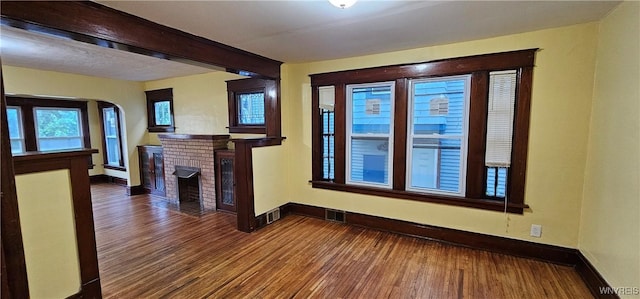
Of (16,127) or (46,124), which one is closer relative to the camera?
(16,127)

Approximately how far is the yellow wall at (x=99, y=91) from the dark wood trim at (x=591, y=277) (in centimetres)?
710

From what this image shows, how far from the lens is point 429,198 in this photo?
3256mm

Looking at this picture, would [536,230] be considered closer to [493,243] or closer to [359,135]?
[493,243]

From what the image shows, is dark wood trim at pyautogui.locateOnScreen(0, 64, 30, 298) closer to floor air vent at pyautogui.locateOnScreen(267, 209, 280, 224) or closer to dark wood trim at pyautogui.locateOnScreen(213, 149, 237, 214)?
floor air vent at pyautogui.locateOnScreen(267, 209, 280, 224)

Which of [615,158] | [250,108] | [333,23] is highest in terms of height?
[333,23]

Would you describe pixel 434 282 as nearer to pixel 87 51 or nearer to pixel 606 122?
pixel 606 122

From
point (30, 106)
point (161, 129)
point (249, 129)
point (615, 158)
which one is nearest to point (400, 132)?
point (615, 158)

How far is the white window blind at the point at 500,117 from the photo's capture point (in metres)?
2.78

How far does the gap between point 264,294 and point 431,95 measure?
9.14 ft

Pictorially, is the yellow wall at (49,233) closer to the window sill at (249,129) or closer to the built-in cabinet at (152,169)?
the window sill at (249,129)

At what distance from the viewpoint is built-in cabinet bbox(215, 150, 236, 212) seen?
4410mm

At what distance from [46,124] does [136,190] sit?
284 centimetres

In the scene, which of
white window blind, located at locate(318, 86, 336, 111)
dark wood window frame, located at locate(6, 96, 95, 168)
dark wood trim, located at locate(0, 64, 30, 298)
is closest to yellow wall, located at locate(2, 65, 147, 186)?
dark wood window frame, located at locate(6, 96, 95, 168)

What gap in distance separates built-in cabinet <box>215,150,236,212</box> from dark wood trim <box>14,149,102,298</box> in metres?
2.28
